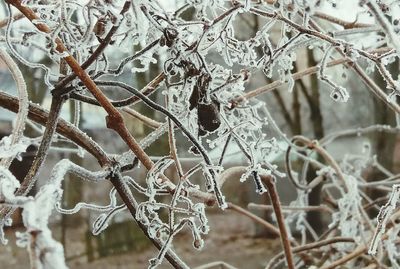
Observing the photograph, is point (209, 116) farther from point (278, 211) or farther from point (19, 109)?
point (278, 211)

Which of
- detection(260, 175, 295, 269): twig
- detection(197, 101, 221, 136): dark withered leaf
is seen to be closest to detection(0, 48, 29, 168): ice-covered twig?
detection(197, 101, 221, 136): dark withered leaf

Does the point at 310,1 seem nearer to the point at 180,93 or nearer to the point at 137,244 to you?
the point at 180,93

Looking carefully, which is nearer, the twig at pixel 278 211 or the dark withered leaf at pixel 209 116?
the dark withered leaf at pixel 209 116

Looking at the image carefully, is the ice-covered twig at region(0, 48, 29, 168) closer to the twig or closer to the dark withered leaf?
the dark withered leaf

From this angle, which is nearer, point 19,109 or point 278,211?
point 19,109

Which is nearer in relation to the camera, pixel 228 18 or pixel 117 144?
pixel 228 18

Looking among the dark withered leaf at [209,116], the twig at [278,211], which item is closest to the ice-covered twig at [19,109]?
the dark withered leaf at [209,116]

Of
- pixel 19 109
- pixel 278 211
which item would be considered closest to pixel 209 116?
pixel 19 109

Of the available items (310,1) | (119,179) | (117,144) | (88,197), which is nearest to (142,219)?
(119,179)

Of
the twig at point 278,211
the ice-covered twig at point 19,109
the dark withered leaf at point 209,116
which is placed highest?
the ice-covered twig at point 19,109

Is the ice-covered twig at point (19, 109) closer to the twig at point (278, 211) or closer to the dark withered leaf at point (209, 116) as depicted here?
the dark withered leaf at point (209, 116)

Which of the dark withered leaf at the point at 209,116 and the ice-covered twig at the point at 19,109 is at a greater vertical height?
the ice-covered twig at the point at 19,109
